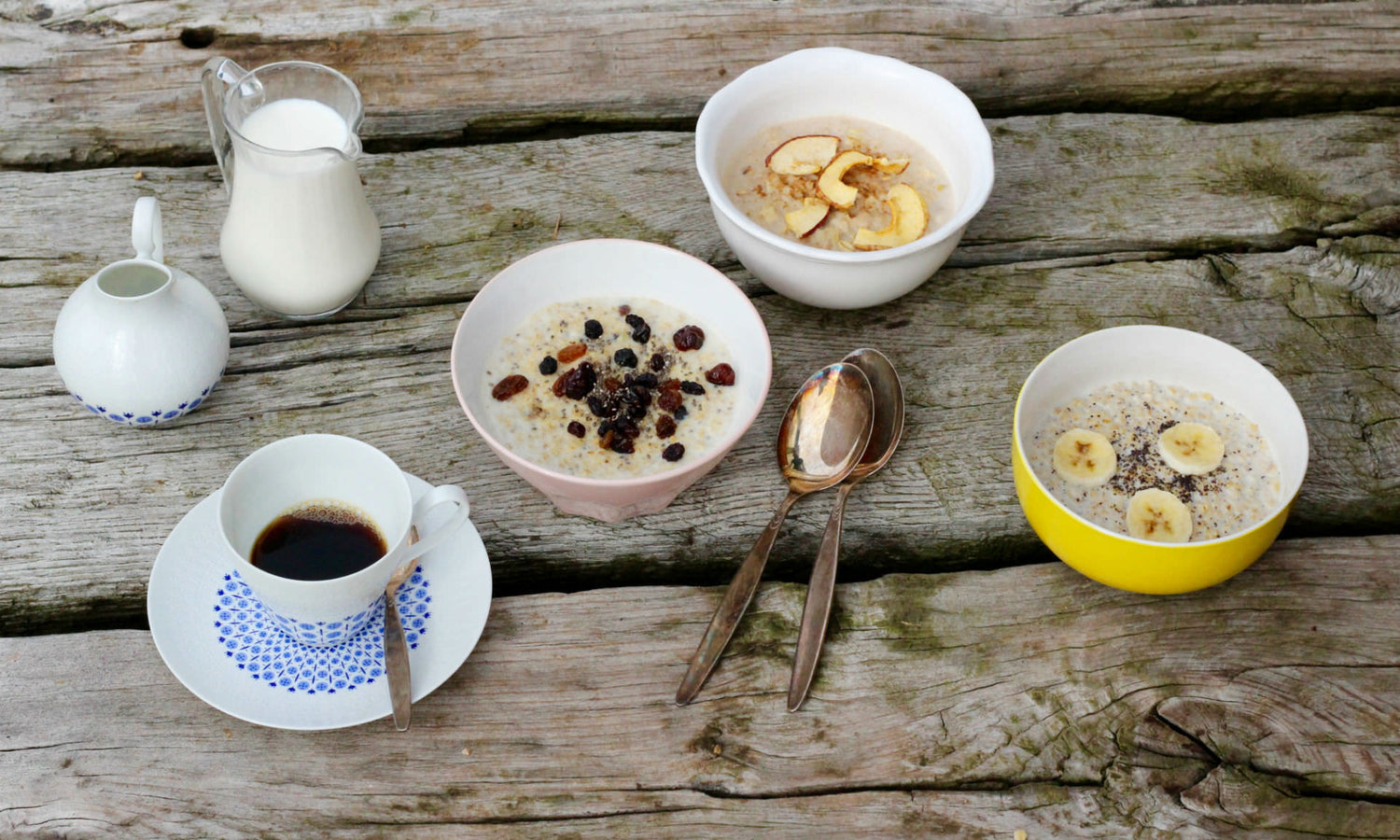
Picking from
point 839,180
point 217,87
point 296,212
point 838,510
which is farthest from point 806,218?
point 217,87

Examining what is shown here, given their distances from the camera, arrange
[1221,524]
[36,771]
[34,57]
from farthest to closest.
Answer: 1. [34,57]
2. [1221,524]
3. [36,771]

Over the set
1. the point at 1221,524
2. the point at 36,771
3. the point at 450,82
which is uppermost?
the point at 450,82

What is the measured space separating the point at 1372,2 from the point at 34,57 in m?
2.02

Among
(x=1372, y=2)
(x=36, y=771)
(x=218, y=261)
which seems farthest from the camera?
(x=1372, y=2)

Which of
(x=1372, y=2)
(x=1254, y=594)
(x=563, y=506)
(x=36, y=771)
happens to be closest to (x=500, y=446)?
(x=563, y=506)

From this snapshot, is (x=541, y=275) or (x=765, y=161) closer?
(x=541, y=275)

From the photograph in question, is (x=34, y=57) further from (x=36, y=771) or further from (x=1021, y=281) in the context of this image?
(x=1021, y=281)

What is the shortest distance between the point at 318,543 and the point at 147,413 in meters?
0.30

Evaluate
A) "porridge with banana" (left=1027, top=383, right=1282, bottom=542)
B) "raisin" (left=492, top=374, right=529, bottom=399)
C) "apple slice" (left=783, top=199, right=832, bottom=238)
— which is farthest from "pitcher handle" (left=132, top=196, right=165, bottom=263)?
"porridge with banana" (left=1027, top=383, right=1282, bottom=542)

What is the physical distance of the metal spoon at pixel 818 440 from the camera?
1223 mm

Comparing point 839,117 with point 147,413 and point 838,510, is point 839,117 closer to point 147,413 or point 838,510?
point 838,510

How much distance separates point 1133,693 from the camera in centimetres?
116

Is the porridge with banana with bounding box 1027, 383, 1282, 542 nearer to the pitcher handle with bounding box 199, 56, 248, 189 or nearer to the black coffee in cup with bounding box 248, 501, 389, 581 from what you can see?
the black coffee in cup with bounding box 248, 501, 389, 581

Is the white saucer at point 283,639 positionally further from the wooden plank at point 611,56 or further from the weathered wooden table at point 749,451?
the wooden plank at point 611,56
